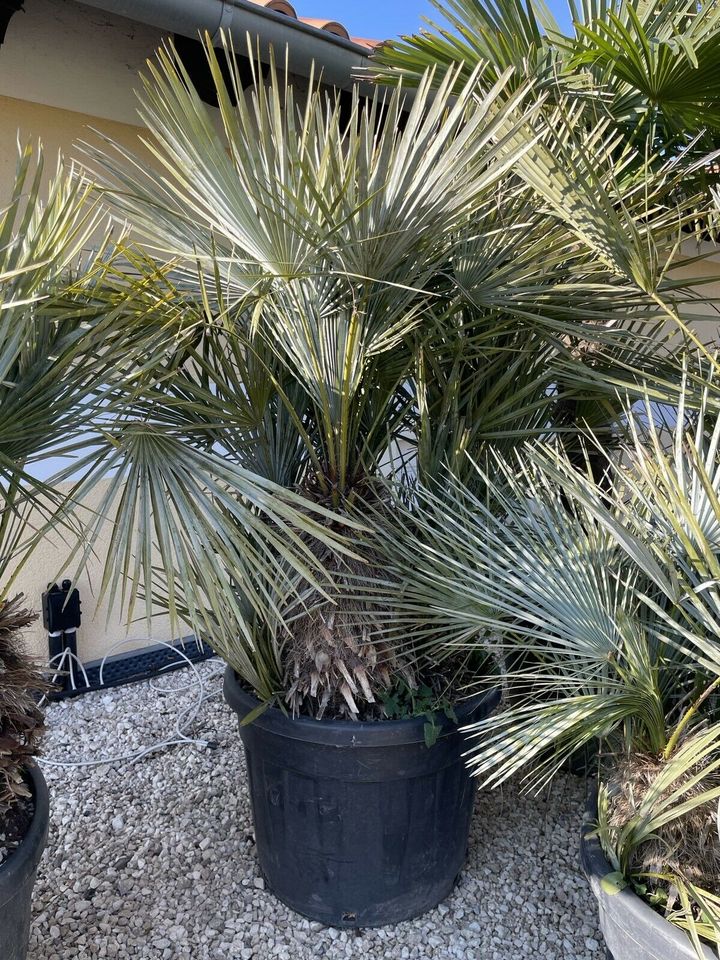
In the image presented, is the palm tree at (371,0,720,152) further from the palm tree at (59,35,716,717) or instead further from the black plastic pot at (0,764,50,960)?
the black plastic pot at (0,764,50,960)

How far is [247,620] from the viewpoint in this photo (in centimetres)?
175

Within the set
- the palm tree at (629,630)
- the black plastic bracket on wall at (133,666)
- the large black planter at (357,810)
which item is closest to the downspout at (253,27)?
the palm tree at (629,630)

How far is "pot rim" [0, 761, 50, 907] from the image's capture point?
1239 mm

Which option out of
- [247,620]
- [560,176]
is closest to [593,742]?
[247,620]

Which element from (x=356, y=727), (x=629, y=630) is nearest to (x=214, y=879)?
(x=356, y=727)

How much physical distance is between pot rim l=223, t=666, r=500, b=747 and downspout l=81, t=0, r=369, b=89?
155 centimetres

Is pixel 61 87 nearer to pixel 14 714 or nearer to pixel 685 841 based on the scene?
pixel 14 714

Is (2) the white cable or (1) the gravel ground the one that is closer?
(1) the gravel ground

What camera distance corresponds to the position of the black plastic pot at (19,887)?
125cm

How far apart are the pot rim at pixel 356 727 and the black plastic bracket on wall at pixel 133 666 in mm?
1136

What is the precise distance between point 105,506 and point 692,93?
1.56 metres

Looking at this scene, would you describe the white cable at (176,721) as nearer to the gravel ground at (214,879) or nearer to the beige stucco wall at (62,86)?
the gravel ground at (214,879)

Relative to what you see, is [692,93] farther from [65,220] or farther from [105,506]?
[105,506]

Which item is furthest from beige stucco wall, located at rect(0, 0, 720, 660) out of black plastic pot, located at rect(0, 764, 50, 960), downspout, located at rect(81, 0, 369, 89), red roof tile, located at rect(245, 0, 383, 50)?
black plastic pot, located at rect(0, 764, 50, 960)
